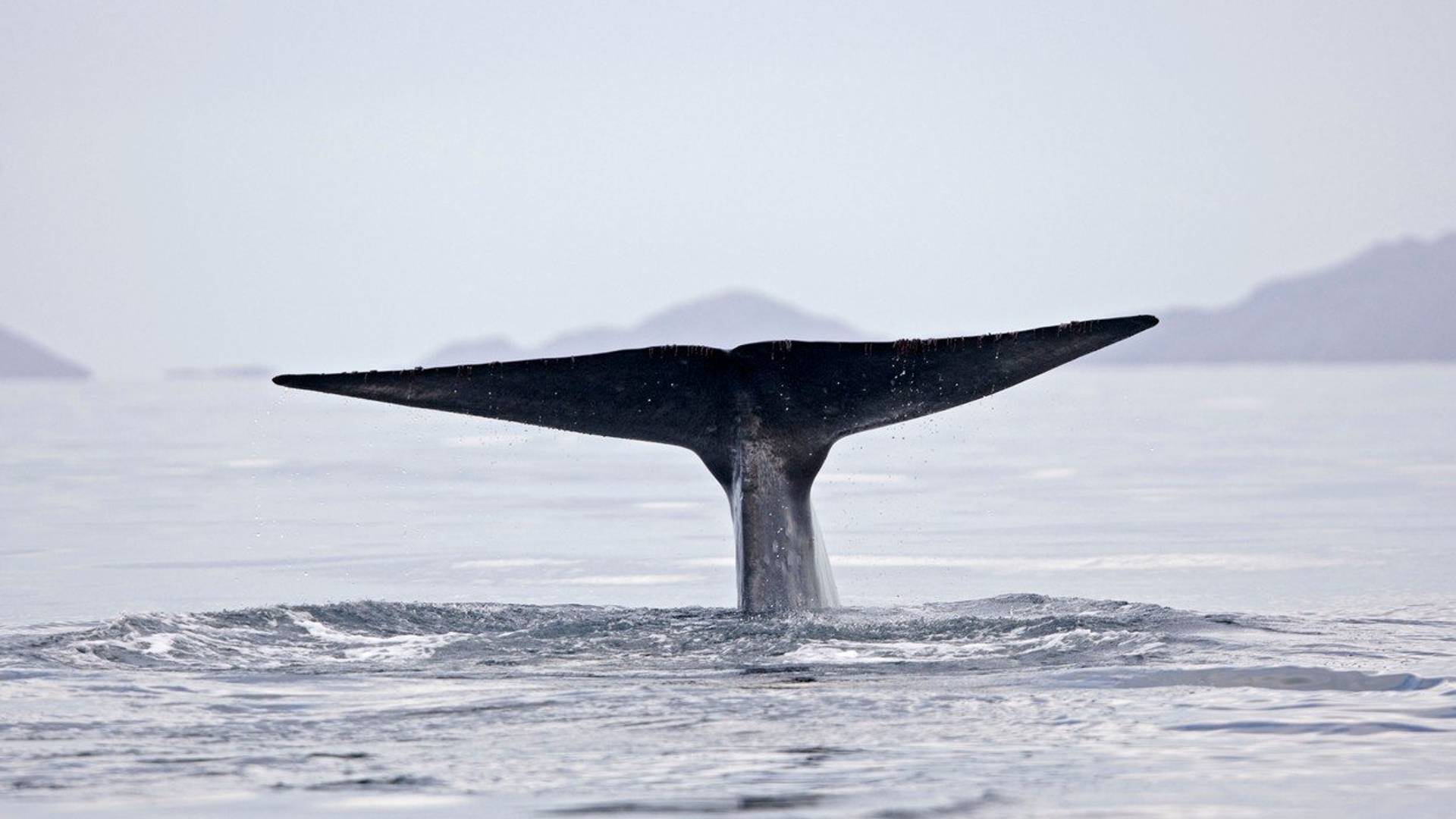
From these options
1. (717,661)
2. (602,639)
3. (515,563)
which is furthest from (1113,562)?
(717,661)

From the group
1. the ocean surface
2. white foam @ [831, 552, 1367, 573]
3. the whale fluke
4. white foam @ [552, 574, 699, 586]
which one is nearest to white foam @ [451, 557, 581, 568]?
the ocean surface

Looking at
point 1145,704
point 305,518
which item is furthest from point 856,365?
point 305,518

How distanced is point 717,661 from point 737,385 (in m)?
1.96

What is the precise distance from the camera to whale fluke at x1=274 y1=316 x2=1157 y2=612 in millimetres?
10672

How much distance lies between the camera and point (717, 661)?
10094 mm

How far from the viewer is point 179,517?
74.1 feet

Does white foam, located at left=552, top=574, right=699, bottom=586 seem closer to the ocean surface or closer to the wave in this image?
the ocean surface

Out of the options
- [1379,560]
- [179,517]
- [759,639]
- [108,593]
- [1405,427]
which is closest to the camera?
[759,639]

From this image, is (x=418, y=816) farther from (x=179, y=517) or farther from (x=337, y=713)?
(x=179, y=517)

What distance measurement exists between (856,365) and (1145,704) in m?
2.97

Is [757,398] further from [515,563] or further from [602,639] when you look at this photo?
[515,563]

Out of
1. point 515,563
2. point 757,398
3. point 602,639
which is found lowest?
point 602,639

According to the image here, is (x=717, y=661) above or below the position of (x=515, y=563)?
below

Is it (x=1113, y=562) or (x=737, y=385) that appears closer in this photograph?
(x=737, y=385)
